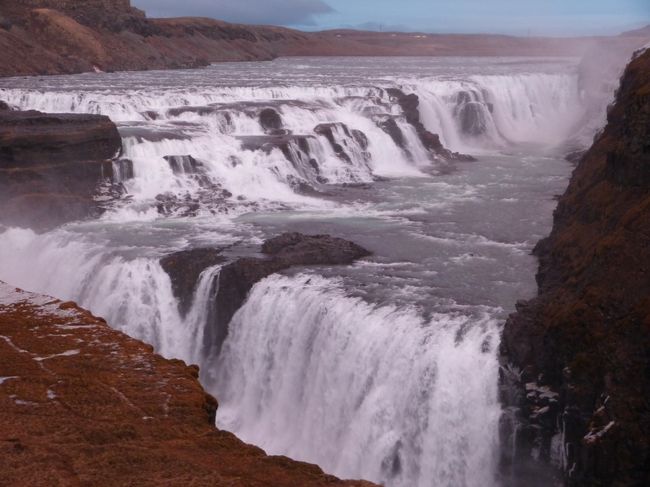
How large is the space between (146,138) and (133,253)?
8.13 metres

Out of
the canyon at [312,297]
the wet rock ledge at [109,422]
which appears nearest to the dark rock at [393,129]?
the canyon at [312,297]

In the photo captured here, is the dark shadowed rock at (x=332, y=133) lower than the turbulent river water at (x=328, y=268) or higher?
higher

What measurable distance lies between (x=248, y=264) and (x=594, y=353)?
7.38 m

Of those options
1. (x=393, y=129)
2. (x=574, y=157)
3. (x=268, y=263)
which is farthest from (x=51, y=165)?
(x=574, y=157)

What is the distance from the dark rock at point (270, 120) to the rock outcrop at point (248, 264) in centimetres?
1235

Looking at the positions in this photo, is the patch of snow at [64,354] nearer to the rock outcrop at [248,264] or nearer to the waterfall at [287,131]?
the rock outcrop at [248,264]

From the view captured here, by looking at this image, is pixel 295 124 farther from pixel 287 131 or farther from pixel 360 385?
pixel 360 385

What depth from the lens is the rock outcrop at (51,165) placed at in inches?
824


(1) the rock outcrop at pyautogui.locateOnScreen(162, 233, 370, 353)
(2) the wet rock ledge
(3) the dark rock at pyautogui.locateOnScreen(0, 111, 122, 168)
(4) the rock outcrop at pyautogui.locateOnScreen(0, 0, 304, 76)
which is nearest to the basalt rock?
(3) the dark rock at pyautogui.locateOnScreen(0, 111, 122, 168)

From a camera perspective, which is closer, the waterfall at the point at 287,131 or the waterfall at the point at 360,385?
the waterfall at the point at 360,385

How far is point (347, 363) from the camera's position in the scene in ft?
42.3

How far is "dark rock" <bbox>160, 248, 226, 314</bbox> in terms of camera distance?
15.9 metres

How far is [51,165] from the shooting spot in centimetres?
2206

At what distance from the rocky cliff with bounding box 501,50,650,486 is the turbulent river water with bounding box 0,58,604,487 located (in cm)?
53
